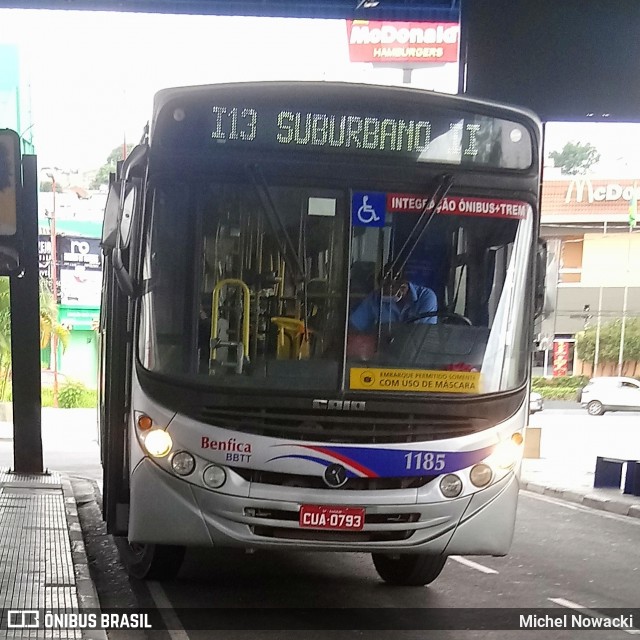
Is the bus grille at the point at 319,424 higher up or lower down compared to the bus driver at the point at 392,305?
lower down

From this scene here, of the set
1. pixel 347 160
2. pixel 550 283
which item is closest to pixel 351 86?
pixel 347 160

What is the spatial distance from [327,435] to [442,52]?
1390 inches

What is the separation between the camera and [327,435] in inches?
223

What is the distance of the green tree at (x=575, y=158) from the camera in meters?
36.5

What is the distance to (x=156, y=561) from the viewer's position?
261 inches

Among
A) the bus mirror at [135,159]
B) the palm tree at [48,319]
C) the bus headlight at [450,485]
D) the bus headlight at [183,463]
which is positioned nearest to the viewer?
the bus headlight at [183,463]

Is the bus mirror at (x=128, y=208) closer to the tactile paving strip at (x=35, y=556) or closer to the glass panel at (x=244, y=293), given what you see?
the glass panel at (x=244, y=293)

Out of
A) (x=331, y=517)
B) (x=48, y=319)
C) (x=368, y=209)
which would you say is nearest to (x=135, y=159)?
(x=368, y=209)

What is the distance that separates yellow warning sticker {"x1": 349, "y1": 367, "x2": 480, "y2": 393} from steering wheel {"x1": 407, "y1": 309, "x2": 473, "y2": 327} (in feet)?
1.01

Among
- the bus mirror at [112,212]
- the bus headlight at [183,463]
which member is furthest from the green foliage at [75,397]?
the bus headlight at [183,463]

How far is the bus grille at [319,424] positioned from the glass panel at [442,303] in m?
0.21

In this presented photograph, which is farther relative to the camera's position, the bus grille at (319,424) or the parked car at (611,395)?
the parked car at (611,395)

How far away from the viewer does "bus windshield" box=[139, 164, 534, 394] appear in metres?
5.78

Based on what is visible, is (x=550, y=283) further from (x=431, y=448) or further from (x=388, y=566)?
(x=388, y=566)
